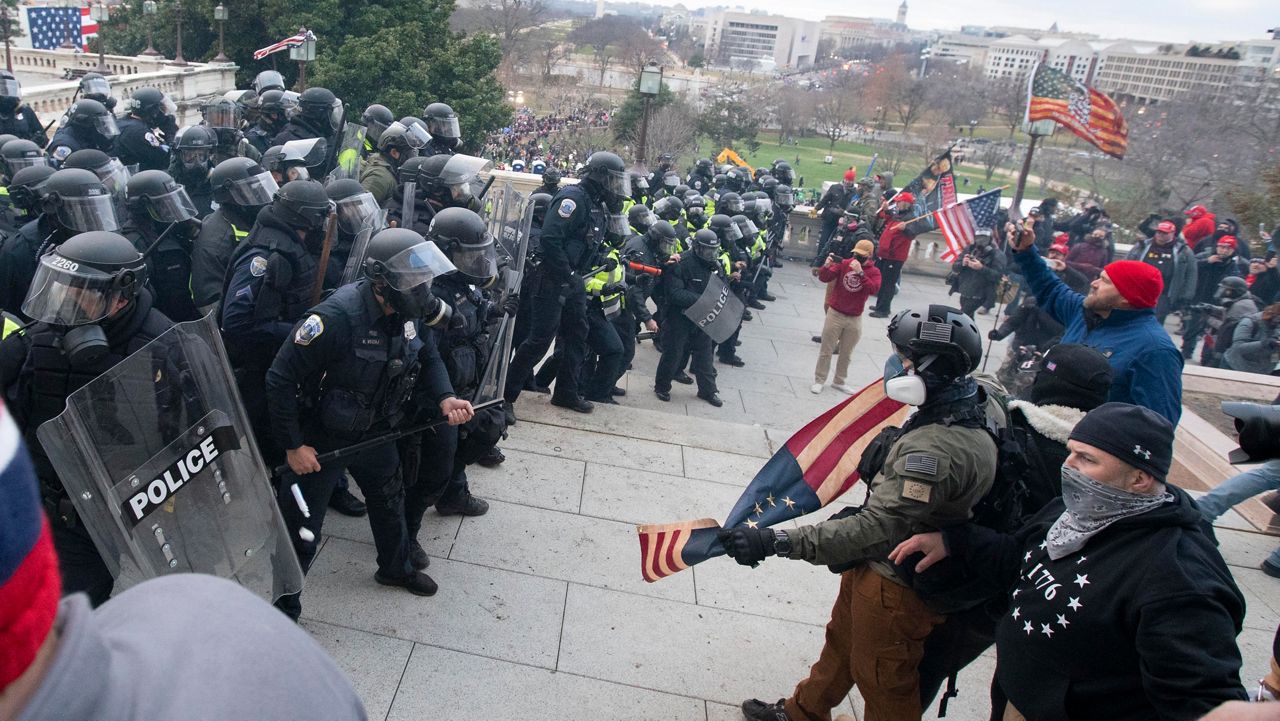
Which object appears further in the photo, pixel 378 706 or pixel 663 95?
pixel 663 95

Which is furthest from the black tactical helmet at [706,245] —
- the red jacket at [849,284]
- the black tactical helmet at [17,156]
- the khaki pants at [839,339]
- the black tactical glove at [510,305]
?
the black tactical helmet at [17,156]

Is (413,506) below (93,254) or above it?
below

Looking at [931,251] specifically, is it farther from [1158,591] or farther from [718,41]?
[718,41]

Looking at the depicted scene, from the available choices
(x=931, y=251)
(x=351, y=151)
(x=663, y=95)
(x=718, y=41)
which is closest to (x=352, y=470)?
(x=351, y=151)

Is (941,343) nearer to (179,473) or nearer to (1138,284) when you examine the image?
(1138,284)

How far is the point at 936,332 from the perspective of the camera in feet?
10.3

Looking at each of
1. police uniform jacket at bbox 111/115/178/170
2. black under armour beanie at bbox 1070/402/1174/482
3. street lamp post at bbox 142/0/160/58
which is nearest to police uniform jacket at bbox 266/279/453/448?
black under armour beanie at bbox 1070/402/1174/482

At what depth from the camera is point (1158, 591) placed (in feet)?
7.50

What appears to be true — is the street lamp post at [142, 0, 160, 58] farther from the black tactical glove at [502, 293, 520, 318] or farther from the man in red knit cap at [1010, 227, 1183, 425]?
the man in red knit cap at [1010, 227, 1183, 425]

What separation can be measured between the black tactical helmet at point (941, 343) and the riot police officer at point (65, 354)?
3.02 metres

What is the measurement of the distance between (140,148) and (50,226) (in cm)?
443

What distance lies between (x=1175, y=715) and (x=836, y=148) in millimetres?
59259

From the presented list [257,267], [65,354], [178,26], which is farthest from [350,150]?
[178,26]

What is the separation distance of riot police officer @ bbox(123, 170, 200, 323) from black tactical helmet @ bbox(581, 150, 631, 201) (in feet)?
10.6
